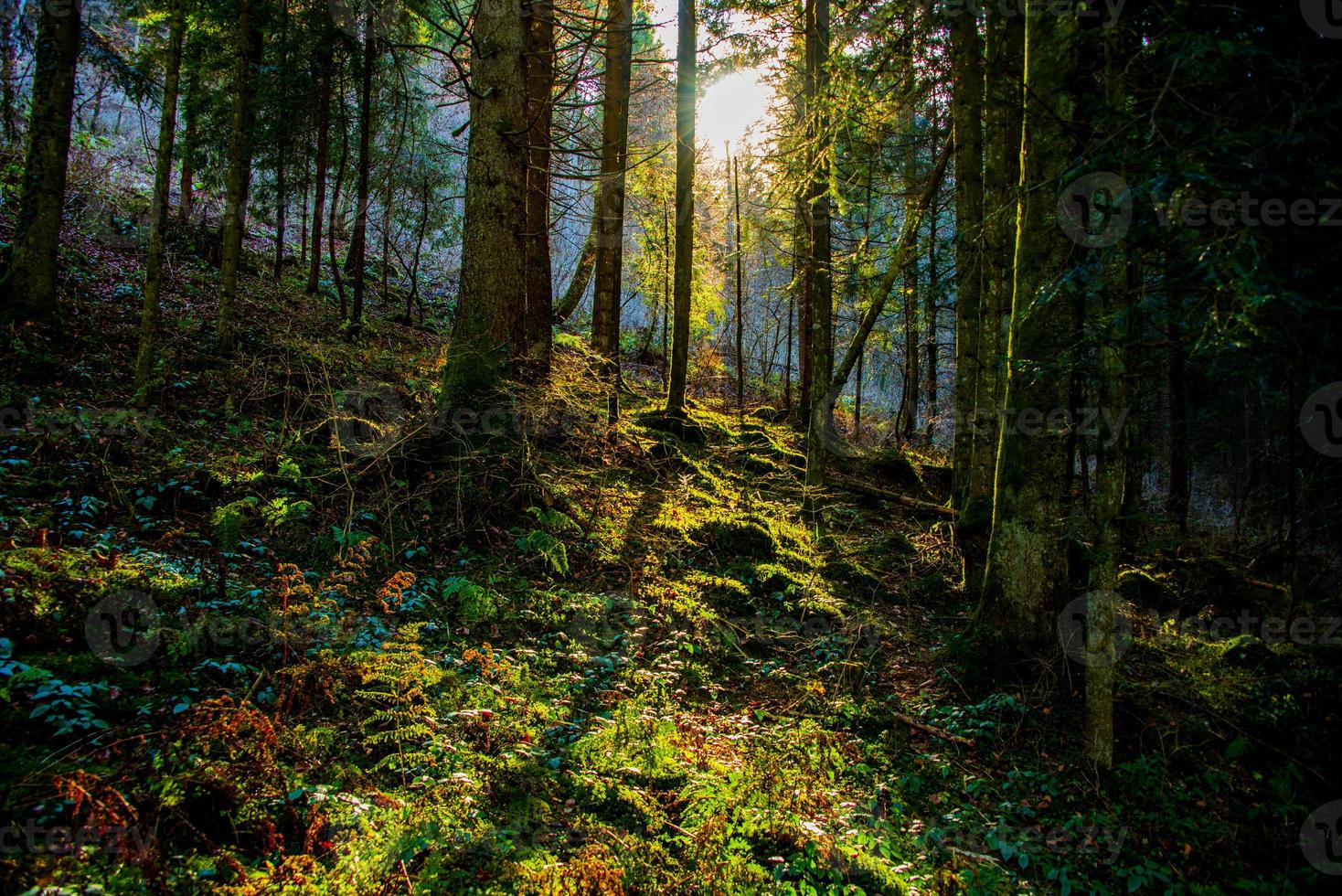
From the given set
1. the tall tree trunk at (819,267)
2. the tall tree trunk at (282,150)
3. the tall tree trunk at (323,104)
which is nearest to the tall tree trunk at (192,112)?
the tall tree trunk at (282,150)

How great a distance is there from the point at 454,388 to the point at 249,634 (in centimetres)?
333

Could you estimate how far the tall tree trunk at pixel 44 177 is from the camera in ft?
23.7

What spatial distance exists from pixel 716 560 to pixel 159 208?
24.0 feet

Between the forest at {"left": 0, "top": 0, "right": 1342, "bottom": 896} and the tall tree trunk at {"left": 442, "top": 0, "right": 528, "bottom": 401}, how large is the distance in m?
0.05

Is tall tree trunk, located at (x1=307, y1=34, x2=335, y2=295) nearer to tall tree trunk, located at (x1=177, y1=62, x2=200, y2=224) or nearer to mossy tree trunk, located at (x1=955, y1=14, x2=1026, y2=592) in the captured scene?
tall tree trunk, located at (x1=177, y1=62, x2=200, y2=224)

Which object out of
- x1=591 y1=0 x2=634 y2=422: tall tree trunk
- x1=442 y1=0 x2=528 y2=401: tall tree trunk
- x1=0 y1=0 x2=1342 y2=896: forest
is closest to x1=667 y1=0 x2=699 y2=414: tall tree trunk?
x1=591 y1=0 x2=634 y2=422: tall tree trunk

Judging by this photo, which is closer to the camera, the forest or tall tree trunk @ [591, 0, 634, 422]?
the forest

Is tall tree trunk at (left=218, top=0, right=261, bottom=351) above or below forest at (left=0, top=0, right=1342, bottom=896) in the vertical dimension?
above

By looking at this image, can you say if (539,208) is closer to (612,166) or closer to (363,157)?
(612,166)

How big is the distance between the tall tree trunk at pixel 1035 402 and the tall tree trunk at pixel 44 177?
10.7 meters

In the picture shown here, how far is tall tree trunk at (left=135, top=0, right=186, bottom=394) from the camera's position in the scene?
6348mm

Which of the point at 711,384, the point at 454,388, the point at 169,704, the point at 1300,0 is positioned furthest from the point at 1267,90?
the point at 711,384

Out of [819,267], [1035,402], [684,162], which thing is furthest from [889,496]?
[684,162]

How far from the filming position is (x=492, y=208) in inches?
252
